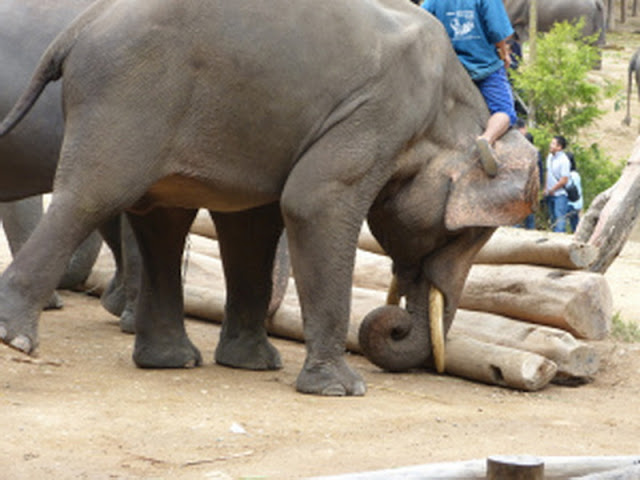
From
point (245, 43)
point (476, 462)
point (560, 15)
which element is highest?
point (245, 43)

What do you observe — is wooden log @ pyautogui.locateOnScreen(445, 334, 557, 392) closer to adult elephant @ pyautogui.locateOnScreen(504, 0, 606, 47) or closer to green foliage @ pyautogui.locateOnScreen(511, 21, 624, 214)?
green foliage @ pyautogui.locateOnScreen(511, 21, 624, 214)

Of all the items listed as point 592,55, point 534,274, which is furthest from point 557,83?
point 534,274

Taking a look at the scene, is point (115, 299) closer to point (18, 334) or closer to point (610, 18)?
point (18, 334)

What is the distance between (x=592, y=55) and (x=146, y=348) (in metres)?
9.26

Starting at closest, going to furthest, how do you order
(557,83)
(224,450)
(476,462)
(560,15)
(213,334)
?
1. (476,462)
2. (224,450)
3. (213,334)
4. (557,83)
5. (560,15)

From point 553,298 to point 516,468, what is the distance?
12.0 feet

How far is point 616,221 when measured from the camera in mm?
7969

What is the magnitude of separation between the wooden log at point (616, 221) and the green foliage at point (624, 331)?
341mm

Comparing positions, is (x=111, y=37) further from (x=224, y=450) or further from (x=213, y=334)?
(x=213, y=334)

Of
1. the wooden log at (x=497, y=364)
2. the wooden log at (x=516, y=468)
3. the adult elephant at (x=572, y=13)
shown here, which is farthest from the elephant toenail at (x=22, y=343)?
the adult elephant at (x=572, y=13)

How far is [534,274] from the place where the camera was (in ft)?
23.1

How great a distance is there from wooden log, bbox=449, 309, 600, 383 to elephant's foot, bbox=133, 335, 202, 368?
55.4 inches

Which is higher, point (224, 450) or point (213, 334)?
point (224, 450)

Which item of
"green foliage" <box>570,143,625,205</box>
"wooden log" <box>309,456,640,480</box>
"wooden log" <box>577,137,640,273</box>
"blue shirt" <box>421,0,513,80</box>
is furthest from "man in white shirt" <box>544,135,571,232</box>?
"wooden log" <box>309,456,640,480</box>
